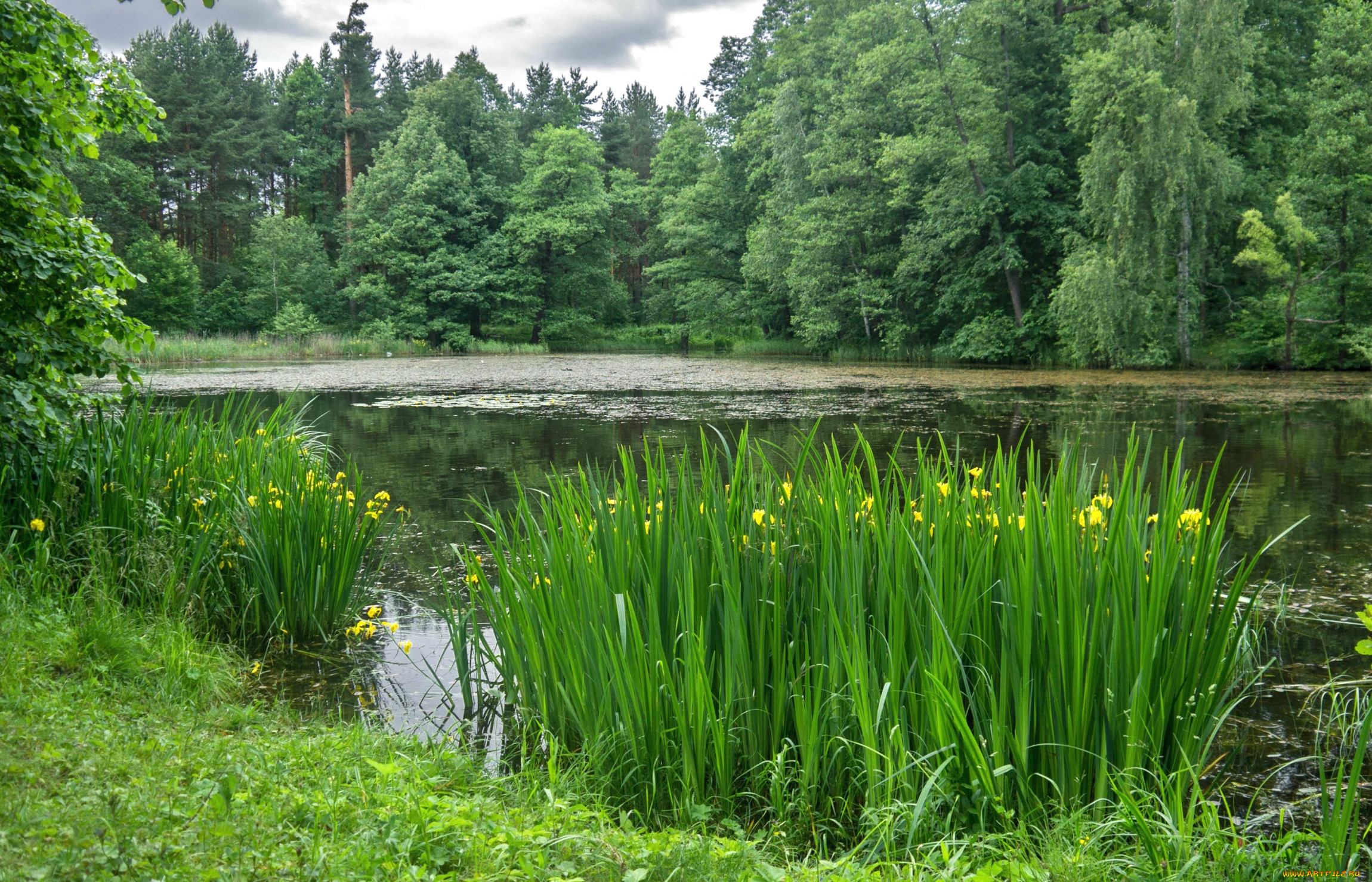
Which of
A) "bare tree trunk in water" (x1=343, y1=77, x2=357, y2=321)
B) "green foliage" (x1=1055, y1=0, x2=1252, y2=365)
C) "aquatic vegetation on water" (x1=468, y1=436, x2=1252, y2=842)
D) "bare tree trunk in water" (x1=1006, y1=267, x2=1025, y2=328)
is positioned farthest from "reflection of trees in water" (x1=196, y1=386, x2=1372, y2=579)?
"bare tree trunk in water" (x1=343, y1=77, x2=357, y2=321)

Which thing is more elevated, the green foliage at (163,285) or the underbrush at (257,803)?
the green foliage at (163,285)

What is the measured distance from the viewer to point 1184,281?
74.5ft

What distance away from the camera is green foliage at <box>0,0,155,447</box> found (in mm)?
3725

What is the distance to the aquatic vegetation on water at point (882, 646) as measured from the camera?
238cm

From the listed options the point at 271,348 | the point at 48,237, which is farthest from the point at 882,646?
the point at 271,348

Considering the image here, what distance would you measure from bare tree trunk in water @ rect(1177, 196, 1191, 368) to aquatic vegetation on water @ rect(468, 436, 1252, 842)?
2289 centimetres

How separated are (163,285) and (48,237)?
132ft

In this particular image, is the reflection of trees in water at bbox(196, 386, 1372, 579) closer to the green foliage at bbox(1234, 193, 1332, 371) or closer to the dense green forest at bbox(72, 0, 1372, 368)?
the dense green forest at bbox(72, 0, 1372, 368)

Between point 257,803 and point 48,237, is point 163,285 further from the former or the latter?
point 257,803

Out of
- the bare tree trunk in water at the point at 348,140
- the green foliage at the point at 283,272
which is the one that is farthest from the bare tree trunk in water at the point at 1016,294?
the bare tree trunk in water at the point at 348,140

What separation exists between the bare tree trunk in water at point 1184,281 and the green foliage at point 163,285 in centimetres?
3822

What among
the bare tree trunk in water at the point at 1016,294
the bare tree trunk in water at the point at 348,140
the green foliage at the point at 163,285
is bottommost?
the bare tree trunk in water at the point at 1016,294

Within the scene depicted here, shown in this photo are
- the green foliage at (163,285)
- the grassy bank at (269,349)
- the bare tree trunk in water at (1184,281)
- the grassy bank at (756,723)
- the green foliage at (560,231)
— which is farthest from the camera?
the green foliage at (560,231)

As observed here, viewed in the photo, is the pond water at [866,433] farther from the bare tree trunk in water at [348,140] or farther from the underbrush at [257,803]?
the bare tree trunk in water at [348,140]
